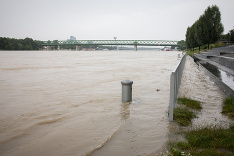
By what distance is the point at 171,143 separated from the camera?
3900 millimetres

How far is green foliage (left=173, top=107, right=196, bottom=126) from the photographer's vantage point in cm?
498

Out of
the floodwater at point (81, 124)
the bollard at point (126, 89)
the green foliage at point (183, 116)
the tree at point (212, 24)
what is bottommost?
the floodwater at point (81, 124)

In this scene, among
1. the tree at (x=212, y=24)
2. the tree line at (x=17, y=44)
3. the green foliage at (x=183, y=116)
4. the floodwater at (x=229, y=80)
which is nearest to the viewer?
the green foliage at (x=183, y=116)

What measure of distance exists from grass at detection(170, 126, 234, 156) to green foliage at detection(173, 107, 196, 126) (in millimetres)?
661

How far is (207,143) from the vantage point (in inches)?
147

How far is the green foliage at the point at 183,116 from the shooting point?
4.98 metres

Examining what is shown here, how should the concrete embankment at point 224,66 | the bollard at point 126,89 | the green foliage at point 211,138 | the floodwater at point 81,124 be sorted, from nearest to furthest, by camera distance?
the green foliage at point 211,138 → the floodwater at point 81,124 → the bollard at point 126,89 → the concrete embankment at point 224,66

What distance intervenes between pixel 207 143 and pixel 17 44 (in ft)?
467

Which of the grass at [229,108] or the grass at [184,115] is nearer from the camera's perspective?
the grass at [184,115]

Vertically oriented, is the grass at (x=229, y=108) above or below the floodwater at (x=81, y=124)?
above

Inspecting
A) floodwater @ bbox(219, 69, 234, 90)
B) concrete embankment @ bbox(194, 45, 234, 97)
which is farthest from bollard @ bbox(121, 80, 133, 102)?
floodwater @ bbox(219, 69, 234, 90)

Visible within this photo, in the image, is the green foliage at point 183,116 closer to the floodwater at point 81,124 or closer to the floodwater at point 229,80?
the floodwater at point 81,124

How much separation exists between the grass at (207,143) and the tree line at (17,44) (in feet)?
440

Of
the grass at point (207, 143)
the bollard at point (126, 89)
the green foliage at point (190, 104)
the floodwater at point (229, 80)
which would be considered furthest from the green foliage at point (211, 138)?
the floodwater at point (229, 80)
